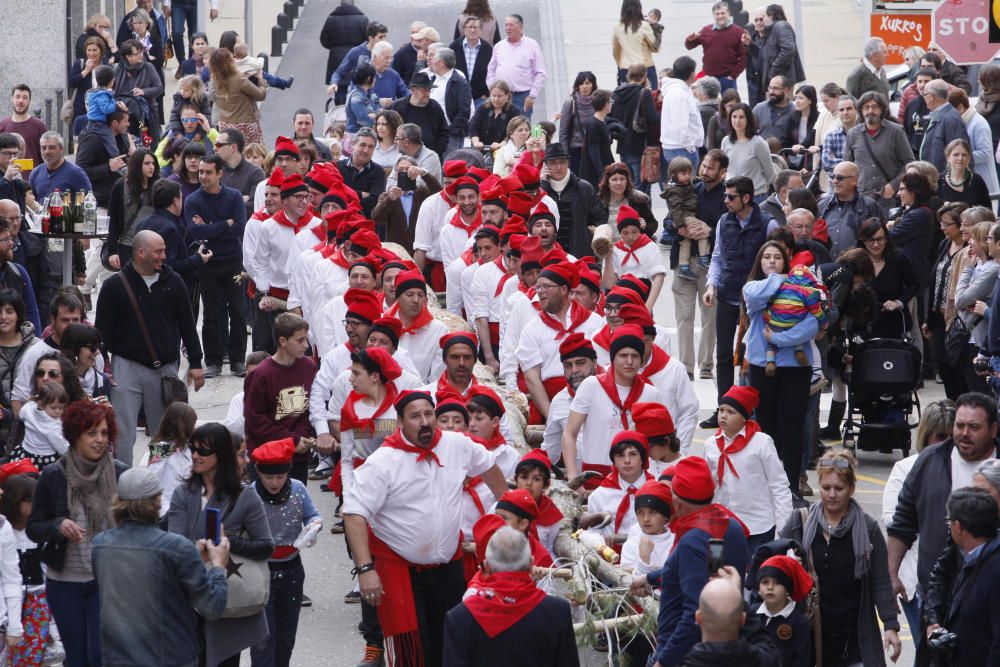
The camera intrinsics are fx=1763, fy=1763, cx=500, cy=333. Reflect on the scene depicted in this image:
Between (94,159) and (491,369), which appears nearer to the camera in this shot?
(491,369)

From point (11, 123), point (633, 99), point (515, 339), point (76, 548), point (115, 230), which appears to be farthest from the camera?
point (633, 99)

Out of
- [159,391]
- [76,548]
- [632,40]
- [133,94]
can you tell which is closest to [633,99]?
[632,40]

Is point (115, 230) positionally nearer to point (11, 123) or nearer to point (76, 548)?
point (11, 123)

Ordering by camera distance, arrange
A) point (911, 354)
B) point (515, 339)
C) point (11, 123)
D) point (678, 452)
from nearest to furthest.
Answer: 1. point (678, 452)
2. point (515, 339)
3. point (911, 354)
4. point (11, 123)

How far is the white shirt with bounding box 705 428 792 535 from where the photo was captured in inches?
436

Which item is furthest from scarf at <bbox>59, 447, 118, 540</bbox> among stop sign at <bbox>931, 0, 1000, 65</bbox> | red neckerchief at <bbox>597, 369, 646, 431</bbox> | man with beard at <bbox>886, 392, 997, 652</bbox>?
stop sign at <bbox>931, 0, 1000, 65</bbox>

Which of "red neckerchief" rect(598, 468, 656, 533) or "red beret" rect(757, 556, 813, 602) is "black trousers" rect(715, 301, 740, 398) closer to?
"red neckerchief" rect(598, 468, 656, 533)

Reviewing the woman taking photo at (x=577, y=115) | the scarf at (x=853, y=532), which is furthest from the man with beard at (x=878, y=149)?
the scarf at (x=853, y=532)

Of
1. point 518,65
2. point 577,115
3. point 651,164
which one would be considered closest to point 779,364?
point 577,115

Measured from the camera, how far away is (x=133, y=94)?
22344 mm

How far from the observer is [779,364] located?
1336cm

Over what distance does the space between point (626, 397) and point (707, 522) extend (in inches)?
116

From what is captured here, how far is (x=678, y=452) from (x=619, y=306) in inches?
72.7

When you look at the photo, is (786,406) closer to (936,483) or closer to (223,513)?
(936,483)
